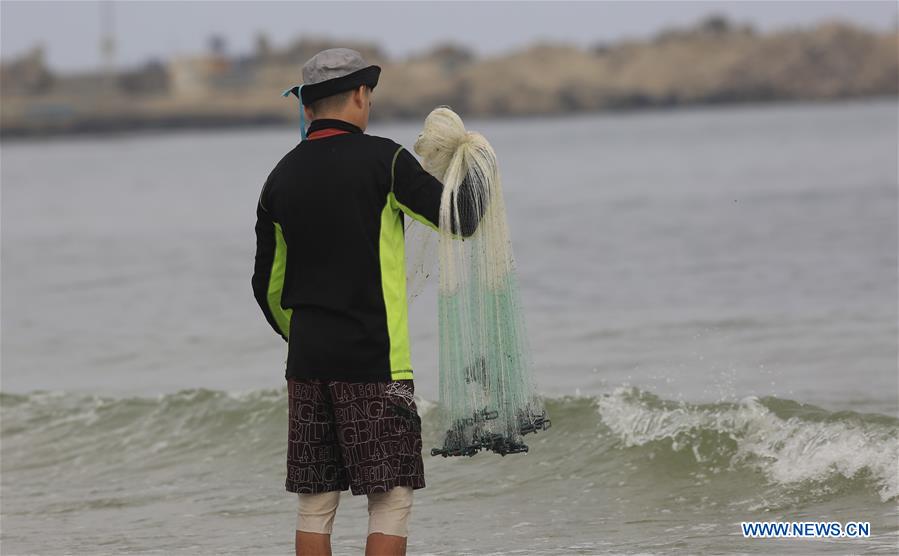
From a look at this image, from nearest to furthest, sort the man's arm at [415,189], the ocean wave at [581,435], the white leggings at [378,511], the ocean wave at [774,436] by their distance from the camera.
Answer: the man's arm at [415,189] < the white leggings at [378,511] < the ocean wave at [774,436] < the ocean wave at [581,435]

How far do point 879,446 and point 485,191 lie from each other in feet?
13.7

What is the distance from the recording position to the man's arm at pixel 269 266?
4.21 meters

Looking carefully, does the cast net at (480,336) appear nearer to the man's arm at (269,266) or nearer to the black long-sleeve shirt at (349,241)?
the black long-sleeve shirt at (349,241)

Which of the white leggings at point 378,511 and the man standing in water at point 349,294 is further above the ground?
the man standing in water at point 349,294

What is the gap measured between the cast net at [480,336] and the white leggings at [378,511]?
0.23 meters

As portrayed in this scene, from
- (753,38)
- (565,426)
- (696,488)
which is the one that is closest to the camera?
(696,488)

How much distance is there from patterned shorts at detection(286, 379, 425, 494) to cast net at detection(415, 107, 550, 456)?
0.72 ft

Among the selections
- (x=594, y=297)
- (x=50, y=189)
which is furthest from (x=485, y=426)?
(x=50, y=189)

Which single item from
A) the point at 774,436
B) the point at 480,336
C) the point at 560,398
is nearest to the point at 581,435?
the point at 560,398

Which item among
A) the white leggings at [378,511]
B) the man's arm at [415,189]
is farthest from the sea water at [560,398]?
the man's arm at [415,189]

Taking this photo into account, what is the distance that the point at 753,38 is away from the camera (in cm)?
18150

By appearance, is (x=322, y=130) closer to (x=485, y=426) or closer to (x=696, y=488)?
(x=485, y=426)

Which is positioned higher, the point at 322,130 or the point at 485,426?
the point at 322,130

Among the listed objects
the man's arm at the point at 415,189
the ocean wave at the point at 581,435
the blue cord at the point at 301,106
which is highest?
the blue cord at the point at 301,106
